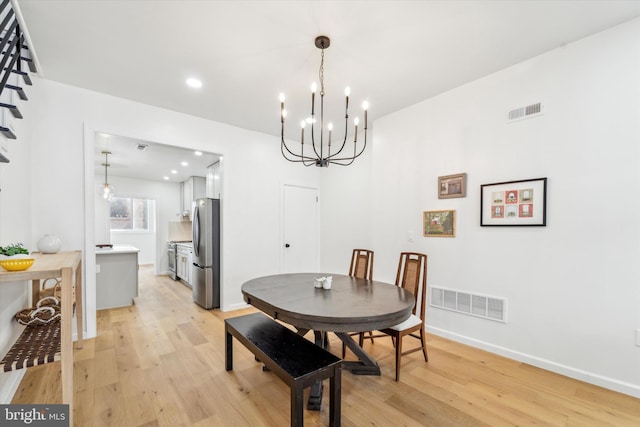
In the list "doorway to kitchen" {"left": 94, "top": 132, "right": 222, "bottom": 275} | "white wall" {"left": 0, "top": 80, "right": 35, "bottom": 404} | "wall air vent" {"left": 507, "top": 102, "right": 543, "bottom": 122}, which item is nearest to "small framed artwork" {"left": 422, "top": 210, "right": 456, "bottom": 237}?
"wall air vent" {"left": 507, "top": 102, "right": 543, "bottom": 122}

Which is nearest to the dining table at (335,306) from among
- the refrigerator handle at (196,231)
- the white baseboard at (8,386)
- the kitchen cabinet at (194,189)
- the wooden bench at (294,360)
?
the wooden bench at (294,360)

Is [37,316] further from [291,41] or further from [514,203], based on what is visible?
[514,203]

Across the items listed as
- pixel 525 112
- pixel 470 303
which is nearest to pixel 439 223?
pixel 470 303

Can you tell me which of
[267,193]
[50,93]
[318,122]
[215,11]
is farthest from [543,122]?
[50,93]

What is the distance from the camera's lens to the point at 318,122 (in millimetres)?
4031

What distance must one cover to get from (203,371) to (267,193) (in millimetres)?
2727

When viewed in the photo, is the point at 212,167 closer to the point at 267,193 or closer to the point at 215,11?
the point at 267,193

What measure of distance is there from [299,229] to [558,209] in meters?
3.51

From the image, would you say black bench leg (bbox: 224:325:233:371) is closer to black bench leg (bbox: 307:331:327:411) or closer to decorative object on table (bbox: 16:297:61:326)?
black bench leg (bbox: 307:331:327:411)

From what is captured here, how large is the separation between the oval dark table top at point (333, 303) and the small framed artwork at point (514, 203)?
4.34 feet

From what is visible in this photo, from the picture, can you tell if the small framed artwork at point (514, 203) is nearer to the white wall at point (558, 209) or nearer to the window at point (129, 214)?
the white wall at point (558, 209)

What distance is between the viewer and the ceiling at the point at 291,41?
194 cm

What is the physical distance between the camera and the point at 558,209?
2.37 m

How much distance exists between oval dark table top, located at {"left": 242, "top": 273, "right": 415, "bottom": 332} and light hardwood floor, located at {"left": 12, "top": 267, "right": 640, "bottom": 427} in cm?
66
